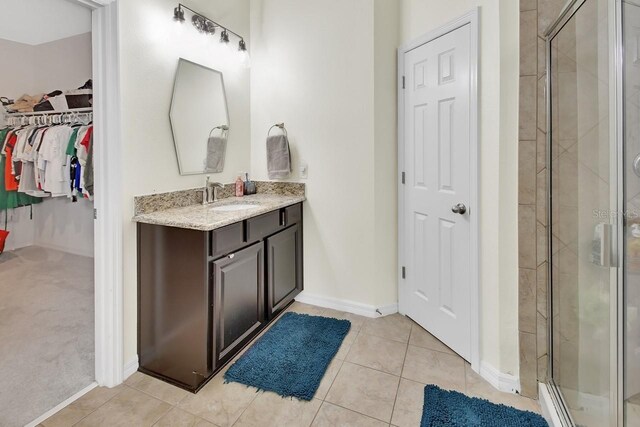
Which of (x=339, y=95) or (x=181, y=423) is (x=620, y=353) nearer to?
(x=181, y=423)

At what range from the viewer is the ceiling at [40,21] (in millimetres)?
2611

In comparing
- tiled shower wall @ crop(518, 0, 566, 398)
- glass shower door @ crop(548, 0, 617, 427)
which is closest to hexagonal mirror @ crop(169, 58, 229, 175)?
tiled shower wall @ crop(518, 0, 566, 398)

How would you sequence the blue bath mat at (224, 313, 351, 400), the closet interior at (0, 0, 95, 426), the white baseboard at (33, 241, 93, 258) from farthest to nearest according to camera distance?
the white baseboard at (33, 241, 93, 258) → the closet interior at (0, 0, 95, 426) → the blue bath mat at (224, 313, 351, 400)

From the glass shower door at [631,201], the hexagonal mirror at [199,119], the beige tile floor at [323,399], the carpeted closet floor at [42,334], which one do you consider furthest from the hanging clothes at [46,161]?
the glass shower door at [631,201]

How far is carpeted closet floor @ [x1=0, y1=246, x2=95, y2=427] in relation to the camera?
65.3 inches

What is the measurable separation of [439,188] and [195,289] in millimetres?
1676

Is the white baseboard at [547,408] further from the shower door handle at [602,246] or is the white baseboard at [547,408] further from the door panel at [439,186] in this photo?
the shower door handle at [602,246]

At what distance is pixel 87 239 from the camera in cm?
381

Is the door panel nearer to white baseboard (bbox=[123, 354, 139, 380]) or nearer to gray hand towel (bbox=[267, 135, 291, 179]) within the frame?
gray hand towel (bbox=[267, 135, 291, 179])

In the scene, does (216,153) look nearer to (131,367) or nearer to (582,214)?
(131,367)

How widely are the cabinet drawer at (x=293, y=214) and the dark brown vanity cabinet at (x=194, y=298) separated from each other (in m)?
0.42

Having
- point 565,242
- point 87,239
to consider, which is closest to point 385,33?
point 565,242

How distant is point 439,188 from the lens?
214 cm

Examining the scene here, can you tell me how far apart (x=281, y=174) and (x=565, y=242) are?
2011 millimetres
